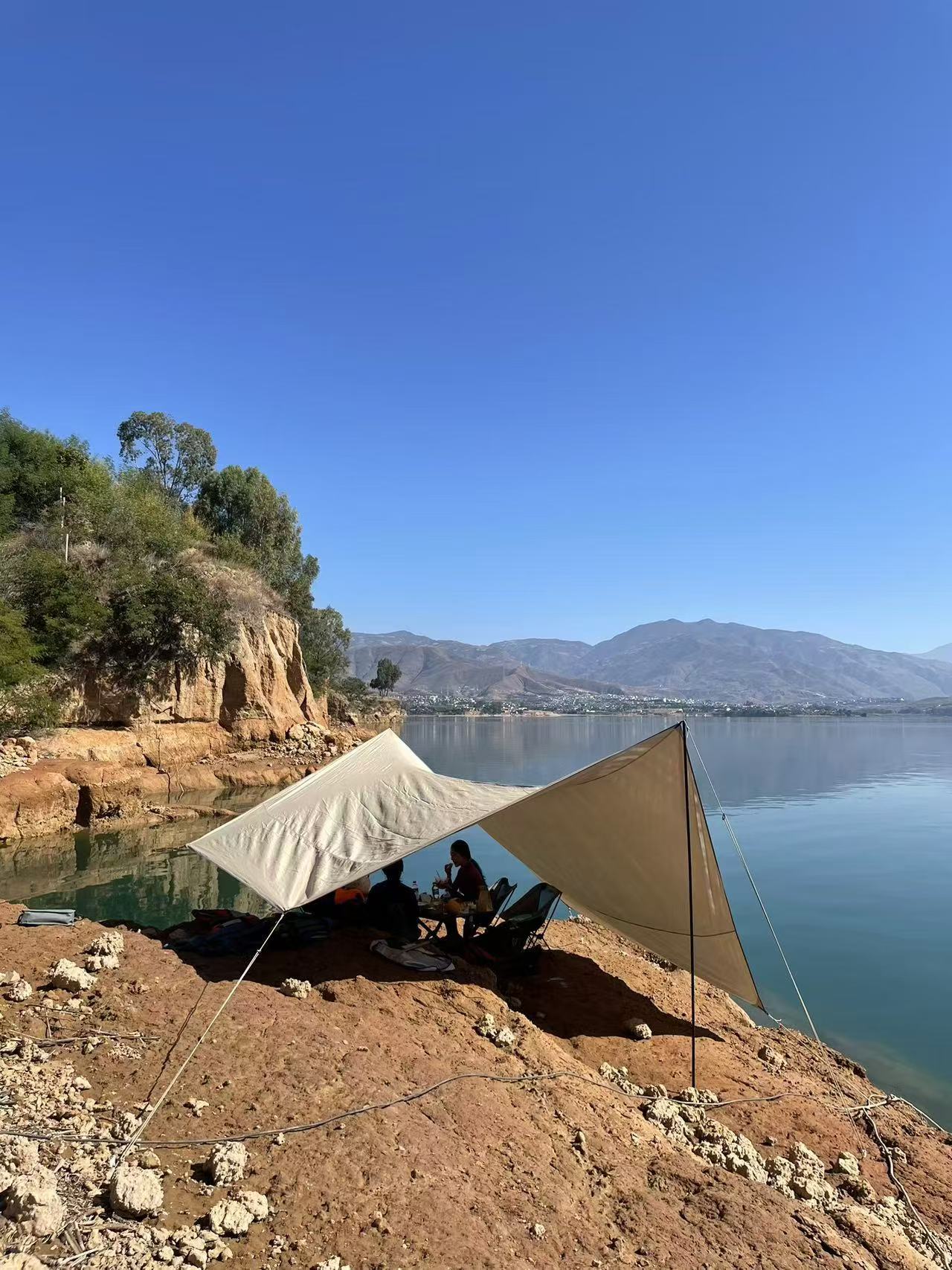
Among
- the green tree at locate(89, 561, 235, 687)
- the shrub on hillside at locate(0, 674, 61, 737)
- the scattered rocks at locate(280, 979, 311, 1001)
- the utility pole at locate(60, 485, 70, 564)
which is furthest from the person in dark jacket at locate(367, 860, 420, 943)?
the utility pole at locate(60, 485, 70, 564)

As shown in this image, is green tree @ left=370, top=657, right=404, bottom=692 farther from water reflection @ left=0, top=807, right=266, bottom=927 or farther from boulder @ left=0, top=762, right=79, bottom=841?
water reflection @ left=0, top=807, right=266, bottom=927

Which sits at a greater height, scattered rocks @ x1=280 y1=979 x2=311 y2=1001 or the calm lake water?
scattered rocks @ x1=280 y1=979 x2=311 y2=1001

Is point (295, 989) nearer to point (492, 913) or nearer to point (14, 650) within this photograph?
point (492, 913)

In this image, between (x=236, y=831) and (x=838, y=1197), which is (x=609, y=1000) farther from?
(x=236, y=831)

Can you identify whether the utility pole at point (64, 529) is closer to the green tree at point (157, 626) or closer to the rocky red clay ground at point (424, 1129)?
the green tree at point (157, 626)

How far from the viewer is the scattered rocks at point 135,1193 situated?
3146 mm

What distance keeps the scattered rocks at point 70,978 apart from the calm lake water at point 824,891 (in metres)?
6.23

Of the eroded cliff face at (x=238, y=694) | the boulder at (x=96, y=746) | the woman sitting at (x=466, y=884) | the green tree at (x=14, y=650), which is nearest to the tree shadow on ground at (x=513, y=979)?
the woman sitting at (x=466, y=884)

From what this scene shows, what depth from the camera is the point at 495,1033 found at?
566cm

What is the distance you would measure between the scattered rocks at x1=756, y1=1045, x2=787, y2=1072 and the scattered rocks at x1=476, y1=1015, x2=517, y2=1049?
2610 millimetres

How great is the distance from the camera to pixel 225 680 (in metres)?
26.6

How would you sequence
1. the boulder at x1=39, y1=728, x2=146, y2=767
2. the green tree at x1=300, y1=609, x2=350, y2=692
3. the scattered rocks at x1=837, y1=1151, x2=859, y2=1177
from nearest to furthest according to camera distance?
the scattered rocks at x1=837, y1=1151, x2=859, y2=1177 < the boulder at x1=39, y1=728, x2=146, y2=767 < the green tree at x1=300, y1=609, x2=350, y2=692

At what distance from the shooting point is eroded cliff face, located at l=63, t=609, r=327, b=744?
73.2 ft

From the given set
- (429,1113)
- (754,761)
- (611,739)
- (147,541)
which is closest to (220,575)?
(147,541)
